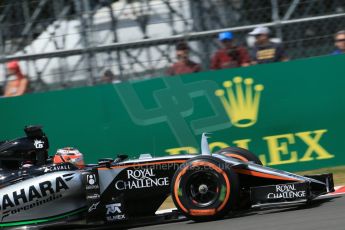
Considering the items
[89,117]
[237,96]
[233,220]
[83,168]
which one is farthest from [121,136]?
[233,220]

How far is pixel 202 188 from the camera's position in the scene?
6.86 metres

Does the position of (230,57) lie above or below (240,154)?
above

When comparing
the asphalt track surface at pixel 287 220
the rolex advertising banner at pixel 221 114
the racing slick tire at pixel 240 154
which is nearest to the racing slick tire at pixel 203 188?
the asphalt track surface at pixel 287 220

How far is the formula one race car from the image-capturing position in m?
6.77

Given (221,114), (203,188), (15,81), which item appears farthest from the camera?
(15,81)

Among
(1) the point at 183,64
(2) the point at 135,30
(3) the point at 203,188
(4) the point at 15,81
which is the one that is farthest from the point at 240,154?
(4) the point at 15,81

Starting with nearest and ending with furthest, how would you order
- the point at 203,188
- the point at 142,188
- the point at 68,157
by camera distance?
the point at 203,188
the point at 142,188
the point at 68,157

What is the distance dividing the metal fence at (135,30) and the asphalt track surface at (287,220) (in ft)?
9.04

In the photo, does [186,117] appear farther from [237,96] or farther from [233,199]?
[233,199]

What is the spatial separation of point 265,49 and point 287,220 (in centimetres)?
366

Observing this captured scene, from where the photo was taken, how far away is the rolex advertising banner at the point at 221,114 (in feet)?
31.2

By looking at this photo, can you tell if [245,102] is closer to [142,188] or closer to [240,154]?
[240,154]

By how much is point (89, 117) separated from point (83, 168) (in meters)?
2.48

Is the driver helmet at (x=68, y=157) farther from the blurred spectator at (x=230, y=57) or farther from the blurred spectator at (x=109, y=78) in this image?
the blurred spectator at (x=230, y=57)
